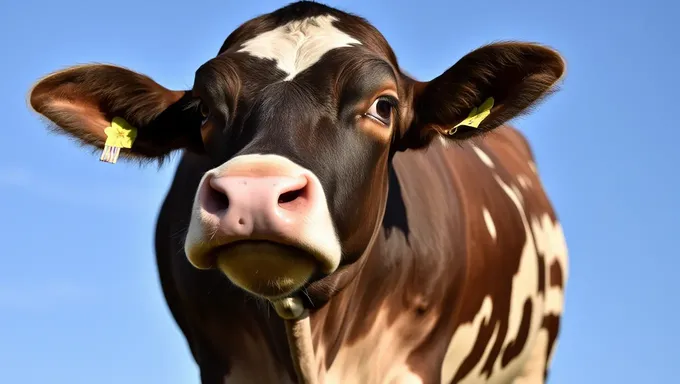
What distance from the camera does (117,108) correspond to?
6.07m

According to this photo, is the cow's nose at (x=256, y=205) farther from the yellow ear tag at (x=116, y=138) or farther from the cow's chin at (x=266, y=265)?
the yellow ear tag at (x=116, y=138)

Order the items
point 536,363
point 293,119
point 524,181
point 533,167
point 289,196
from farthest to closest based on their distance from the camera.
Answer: point 533,167
point 524,181
point 536,363
point 293,119
point 289,196

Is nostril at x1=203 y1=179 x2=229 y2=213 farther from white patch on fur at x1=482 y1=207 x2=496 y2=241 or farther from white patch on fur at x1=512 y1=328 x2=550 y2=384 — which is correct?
white patch on fur at x1=512 y1=328 x2=550 y2=384

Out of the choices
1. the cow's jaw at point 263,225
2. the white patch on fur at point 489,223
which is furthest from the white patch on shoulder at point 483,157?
the cow's jaw at point 263,225

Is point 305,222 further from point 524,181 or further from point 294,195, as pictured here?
point 524,181

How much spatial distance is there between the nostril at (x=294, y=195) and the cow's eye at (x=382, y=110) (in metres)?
0.96

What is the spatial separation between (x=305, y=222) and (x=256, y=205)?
27 cm

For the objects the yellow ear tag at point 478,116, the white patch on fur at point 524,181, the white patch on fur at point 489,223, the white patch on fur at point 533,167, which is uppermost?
the yellow ear tag at point 478,116

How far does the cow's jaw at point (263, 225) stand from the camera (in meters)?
4.41

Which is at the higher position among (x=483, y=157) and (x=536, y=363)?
(x=483, y=157)

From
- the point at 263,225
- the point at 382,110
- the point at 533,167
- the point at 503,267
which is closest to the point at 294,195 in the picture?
the point at 263,225

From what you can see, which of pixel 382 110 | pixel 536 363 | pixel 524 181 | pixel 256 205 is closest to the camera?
pixel 256 205

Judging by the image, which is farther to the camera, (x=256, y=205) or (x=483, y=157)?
(x=483, y=157)

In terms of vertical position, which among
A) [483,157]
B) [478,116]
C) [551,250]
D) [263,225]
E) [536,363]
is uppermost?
[478,116]
